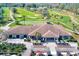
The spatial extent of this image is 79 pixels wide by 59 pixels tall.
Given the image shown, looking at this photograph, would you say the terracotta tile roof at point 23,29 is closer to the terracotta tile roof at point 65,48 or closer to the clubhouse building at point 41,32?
the clubhouse building at point 41,32

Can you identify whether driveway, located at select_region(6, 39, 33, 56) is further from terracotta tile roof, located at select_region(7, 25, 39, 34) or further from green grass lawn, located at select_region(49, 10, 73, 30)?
green grass lawn, located at select_region(49, 10, 73, 30)

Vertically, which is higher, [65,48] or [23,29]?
[23,29]

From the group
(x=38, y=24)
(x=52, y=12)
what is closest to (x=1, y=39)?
(x=38, y=24)

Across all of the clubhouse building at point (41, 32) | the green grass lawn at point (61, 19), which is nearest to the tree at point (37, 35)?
the clubhouse building at point (41, 32)

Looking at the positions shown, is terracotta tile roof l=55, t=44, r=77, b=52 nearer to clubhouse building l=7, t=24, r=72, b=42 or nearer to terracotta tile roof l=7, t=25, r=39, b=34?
clubhouse building l=7, t=24, r=72, b=42

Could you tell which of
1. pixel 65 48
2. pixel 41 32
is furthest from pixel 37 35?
pixel 65 48

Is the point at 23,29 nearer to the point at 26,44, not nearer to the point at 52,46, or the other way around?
the point at 26,44

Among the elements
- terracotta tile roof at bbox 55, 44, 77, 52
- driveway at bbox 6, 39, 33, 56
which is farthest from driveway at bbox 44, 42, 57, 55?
driveway at bbox 6, 39, 33, 56

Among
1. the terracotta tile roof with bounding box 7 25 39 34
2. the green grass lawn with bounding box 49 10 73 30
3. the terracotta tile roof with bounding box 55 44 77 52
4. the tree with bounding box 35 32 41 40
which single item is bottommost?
the terracotta tile roof with bounding box 55 44 77 52

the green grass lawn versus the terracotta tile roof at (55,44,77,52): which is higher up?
the green grass lawn
